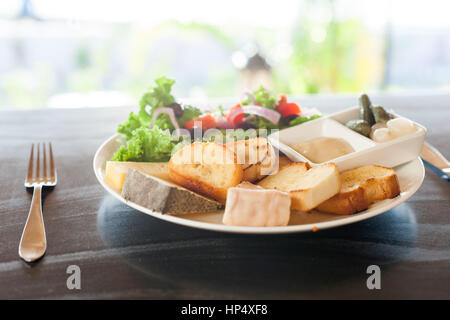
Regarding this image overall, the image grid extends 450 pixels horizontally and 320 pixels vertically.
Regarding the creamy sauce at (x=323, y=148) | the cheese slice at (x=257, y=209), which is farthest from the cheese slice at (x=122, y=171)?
the creamy sauce at (x=323, y=148)

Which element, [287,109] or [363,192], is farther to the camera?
[287,109]

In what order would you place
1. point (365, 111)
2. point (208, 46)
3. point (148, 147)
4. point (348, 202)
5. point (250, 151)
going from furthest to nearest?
1. point (208, 46)
2. point (365, 111)
3. point (148, 147)
4. point (250, 151)
5. point (348, 202)

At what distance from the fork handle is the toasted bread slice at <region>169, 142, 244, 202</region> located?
1.62 ft

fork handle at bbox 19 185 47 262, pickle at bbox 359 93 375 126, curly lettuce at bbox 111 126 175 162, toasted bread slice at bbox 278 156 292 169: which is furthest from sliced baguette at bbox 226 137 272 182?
fork handle at bbox 19 185 47 262

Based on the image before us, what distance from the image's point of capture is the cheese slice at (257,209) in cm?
130

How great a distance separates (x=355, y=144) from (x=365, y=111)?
0.27 meters

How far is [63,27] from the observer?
696 cm

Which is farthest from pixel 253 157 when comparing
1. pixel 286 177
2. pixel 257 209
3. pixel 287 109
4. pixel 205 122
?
pixel 287 109

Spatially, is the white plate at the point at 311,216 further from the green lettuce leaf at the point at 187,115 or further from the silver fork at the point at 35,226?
the green lettuce leaf at the point at 187,115

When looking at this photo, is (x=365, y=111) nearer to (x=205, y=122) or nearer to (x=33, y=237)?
(x=205, y=122)

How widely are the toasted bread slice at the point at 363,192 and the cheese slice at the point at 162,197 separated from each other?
1.29ft

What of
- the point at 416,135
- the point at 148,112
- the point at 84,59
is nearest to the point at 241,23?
the point at 84,59

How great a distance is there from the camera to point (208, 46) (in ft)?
25.5
